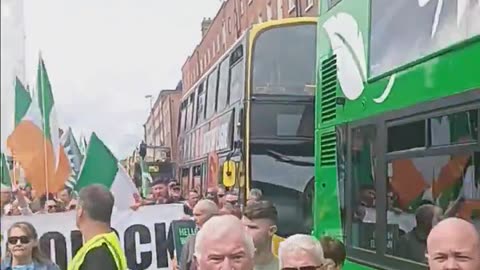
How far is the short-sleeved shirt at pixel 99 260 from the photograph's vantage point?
17.0 ft

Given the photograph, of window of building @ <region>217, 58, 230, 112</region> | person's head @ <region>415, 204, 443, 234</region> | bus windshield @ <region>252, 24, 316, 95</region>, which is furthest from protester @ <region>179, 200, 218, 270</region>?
window of building @ <region>217, 58, 230, 112</region>

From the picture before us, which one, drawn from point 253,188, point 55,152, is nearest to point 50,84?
point 55,152

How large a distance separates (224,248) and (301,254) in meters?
0.81

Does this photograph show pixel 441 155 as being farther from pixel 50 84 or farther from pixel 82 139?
pixel 82 139

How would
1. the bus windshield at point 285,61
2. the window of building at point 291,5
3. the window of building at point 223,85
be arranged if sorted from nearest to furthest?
the bus windshield at point 285,61, the window of building at point 223,85, the window of building at point 291,5

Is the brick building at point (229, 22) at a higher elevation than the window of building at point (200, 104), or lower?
higher

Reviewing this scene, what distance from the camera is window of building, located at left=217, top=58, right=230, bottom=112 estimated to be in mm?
11498

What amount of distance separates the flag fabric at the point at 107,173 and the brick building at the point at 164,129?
34.4 feet

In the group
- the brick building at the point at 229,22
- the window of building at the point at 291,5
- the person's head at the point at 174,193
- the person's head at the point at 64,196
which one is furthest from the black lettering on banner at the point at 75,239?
the window of building at the point at 291,5

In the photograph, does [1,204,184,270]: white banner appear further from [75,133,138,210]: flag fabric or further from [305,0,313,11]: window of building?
[305,0,313,11]: window of building

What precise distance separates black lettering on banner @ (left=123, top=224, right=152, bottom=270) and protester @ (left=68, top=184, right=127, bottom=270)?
5.85ft

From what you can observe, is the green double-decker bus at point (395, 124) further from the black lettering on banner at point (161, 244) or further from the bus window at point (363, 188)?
the black lettering on banner at point (161, 244)

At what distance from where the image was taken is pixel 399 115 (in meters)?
5.55

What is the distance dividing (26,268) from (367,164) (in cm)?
222
